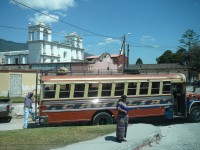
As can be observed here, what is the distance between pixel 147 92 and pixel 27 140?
724cm

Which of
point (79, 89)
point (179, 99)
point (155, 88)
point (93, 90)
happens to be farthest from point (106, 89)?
point (179, 99)

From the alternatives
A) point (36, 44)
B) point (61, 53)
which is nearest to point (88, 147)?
point (36, 44)

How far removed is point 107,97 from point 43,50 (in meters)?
80.3

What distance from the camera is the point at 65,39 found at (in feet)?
356

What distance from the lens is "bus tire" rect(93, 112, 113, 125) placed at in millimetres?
13789

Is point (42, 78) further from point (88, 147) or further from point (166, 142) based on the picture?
point (166, 142)

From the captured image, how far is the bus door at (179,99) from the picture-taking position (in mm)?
14930

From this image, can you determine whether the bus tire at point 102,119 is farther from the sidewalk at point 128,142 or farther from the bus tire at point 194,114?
the bus tire at point 194,114

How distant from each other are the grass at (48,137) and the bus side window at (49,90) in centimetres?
230

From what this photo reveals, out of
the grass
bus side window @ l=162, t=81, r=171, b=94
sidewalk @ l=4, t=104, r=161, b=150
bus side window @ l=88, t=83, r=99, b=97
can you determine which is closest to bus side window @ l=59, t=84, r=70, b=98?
bus side window @ l=88, t=83, r=99, b=97

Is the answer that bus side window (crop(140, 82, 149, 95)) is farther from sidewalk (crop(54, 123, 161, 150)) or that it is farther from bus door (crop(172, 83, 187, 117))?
sidewalk (crop(54, 123, 161, 150))

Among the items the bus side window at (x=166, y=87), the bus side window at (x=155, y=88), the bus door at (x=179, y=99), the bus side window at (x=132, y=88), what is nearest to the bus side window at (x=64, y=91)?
the bus side window at (x=132, y=88)

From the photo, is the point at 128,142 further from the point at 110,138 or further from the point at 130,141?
the point at 110,138

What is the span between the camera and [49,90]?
13.3m
